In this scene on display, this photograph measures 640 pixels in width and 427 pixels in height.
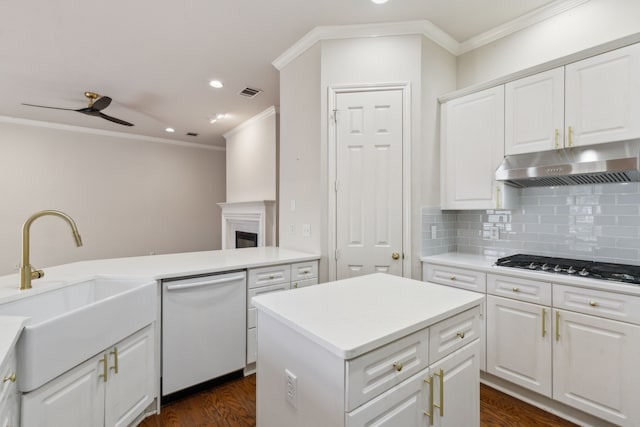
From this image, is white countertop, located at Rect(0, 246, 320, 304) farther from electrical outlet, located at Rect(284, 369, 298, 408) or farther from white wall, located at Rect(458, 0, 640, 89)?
white wall, located at Rect(458, 0, 640, 89)

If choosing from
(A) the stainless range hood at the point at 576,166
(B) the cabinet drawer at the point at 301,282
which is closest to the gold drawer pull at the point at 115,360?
(B) the cabinet drawer at the point at 301,282

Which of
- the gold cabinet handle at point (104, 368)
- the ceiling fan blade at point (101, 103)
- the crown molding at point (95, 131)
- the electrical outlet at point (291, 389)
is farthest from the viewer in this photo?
the crown molding at point (95, 131)

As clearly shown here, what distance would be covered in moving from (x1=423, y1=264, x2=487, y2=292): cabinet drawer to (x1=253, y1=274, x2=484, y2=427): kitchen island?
0.94 m

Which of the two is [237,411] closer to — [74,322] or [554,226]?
[74,322]

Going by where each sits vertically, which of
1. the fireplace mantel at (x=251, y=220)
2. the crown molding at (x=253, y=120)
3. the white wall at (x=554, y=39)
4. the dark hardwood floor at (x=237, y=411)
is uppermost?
the crown molding at (x=253, y=120)

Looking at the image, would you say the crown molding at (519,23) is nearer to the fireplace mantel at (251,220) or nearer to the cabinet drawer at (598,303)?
the cabinet drawer at (598,303)

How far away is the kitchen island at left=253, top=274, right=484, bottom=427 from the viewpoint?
96 centimetres

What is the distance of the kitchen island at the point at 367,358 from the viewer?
96 cm

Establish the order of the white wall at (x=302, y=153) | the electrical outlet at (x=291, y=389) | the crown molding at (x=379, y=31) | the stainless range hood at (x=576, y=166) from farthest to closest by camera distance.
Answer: the white wall at (x=302, y=153)
the crown molding at (x=379, y=31)
the stainless range hood at (x=576, y=166)
the electrical outlet at (x=291, y=389)

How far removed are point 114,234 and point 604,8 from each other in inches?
275

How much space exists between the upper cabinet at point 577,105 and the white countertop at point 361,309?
4.82 ft

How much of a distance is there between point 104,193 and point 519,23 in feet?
21.0

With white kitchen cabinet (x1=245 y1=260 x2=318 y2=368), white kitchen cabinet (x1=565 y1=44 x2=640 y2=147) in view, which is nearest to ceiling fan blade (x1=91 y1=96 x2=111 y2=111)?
white kitchen cabinet (x1=245 y1=260 x2=318 y2=368)

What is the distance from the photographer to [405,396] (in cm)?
109
